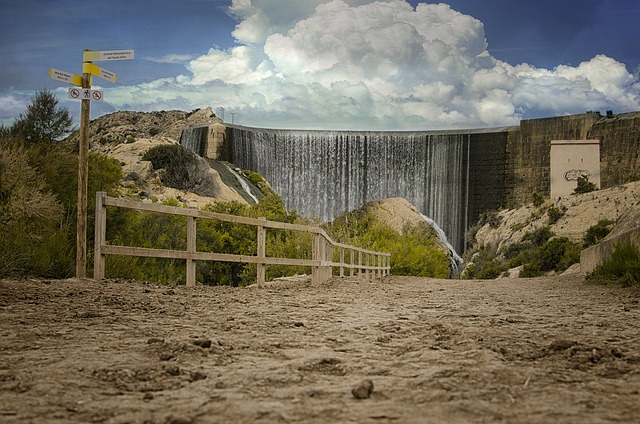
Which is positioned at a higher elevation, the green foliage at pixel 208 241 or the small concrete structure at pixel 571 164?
the small concrete structure at pixel 571 164

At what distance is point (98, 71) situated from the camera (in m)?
10.9

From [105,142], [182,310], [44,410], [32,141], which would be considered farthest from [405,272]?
[44,410]

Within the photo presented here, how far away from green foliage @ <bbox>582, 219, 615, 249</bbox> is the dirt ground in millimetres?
26555

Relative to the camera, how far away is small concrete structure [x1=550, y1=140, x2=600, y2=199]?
47.4 m

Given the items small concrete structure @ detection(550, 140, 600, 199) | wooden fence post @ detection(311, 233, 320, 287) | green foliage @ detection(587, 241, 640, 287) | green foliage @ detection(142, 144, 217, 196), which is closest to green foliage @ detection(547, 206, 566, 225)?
small concrete structure @ detection(550, 140, 600, 199)

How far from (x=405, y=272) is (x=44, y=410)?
4282 cm

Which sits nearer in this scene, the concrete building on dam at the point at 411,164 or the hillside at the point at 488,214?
the hillside at the point at 488,214

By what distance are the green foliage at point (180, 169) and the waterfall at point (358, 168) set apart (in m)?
7.97

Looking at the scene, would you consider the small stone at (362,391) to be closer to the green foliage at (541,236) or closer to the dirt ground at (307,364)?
the dirt ground at (307,364)

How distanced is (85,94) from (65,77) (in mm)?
369

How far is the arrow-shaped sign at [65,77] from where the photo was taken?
400 inches

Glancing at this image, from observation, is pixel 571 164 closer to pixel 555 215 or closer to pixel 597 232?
pixel 555 215

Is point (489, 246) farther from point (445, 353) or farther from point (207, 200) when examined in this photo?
point (445, 353)

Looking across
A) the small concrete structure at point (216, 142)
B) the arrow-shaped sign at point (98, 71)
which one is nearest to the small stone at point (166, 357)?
the arrow-shaped sign at point (98, 71)
